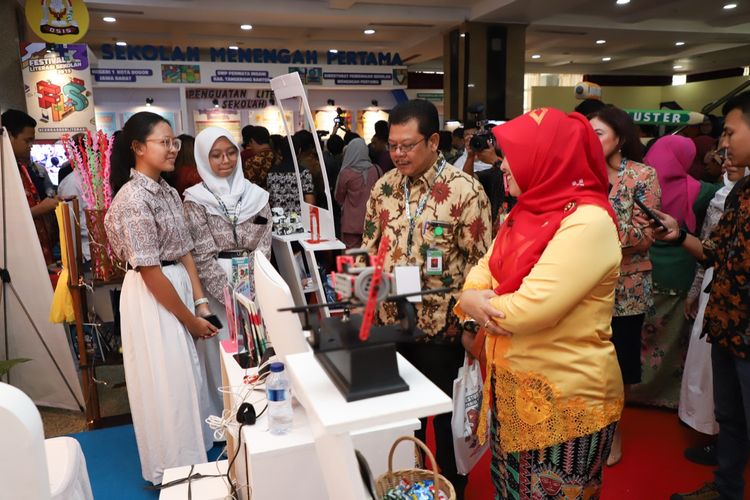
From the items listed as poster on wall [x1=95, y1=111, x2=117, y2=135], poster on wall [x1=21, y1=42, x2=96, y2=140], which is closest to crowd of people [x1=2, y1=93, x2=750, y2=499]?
poster on wall [x1=21, y1=42, x2=96, y2=140]

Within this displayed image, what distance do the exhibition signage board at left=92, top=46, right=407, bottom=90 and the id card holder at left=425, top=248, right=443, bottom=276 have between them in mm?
8202

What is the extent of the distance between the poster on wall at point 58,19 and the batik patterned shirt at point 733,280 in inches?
229

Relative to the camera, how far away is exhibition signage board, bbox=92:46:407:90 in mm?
8891

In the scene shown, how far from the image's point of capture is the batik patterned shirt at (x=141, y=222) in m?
2.29


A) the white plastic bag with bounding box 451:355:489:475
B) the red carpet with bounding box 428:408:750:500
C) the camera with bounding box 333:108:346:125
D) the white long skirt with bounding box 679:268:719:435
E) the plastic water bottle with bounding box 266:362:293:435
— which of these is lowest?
the red carpet with bounding box 428:408:750:500

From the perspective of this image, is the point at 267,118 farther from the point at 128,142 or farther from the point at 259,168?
the point at 128,142

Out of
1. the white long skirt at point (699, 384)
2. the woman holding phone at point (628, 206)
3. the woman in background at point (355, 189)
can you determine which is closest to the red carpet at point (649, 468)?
the white long skirt at point (699, 384)

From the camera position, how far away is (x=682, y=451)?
8.95 feet

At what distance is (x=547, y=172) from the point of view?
1.42 m

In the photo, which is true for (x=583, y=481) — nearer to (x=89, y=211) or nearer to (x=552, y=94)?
(x=89, y=211)

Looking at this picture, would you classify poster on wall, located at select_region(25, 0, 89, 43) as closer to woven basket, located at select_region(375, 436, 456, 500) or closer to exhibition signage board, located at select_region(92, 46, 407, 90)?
exhibition signage board, located at select_region(92, 46, 407, 90)

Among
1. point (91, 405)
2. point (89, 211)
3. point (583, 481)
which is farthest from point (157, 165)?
point (583, 481)

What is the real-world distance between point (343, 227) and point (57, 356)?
256cm

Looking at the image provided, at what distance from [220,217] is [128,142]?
0.56 meters
